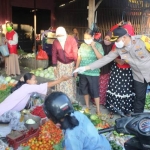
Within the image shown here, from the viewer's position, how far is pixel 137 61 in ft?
14.4

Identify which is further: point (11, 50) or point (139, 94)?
point (11, 50)

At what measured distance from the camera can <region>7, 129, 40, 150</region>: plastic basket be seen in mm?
3664

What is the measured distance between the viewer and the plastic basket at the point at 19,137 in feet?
12.0

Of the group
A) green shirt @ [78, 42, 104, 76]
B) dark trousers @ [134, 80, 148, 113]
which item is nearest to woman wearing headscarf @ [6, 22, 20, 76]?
green shirt @ [78, 42, 104, 76]

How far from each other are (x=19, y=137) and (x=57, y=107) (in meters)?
1.78

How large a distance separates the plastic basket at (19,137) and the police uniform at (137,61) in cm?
154

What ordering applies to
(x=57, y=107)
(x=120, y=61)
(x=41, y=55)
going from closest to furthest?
(x=57, y=107)
(x=120, y=61)
(x=41, y=55)

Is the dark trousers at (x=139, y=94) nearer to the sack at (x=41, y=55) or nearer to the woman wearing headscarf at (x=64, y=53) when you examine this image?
the woman wearing headscarf at (x=64, y=53)

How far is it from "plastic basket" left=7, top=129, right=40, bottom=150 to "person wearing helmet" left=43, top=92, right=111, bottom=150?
152cm

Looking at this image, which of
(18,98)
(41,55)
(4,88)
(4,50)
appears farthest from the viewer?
(41,55)

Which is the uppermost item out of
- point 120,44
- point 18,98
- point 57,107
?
point 120,44

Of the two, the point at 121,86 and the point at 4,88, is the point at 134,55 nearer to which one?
the point at 121,86

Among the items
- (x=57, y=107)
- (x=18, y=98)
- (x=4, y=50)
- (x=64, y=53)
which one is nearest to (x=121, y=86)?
(x=64, y=53)

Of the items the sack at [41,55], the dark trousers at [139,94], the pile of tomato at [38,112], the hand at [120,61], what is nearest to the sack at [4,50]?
the sack at [41,55]
